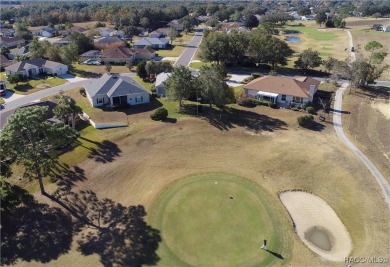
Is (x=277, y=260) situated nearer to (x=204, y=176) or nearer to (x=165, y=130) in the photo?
(x=204, y=176)

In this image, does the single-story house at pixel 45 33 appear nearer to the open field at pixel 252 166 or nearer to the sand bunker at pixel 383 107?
the open field at pixel 252 166

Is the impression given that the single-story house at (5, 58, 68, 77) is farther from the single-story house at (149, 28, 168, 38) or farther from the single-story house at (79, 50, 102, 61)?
the single-story house at (149, 28, 168, 38)

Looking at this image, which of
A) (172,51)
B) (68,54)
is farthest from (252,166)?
(172,51)

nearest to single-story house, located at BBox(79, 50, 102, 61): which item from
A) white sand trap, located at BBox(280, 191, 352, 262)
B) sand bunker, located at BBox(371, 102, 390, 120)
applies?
sand bunker, located at BBox(371, 102, 390, 120)

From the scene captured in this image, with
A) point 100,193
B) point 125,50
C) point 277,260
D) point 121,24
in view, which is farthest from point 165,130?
point 121,24

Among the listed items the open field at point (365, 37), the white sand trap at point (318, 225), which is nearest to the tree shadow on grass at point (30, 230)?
the white sand trap at point (318, 225)

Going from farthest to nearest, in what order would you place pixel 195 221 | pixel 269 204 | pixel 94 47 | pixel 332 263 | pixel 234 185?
pixel 94 47 → pixel 234 185 → pixel 269 204 → pixel 195 221 → pixel 332 263

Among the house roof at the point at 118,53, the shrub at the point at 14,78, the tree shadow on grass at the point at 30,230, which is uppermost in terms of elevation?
the house roof at the point at 118,53
